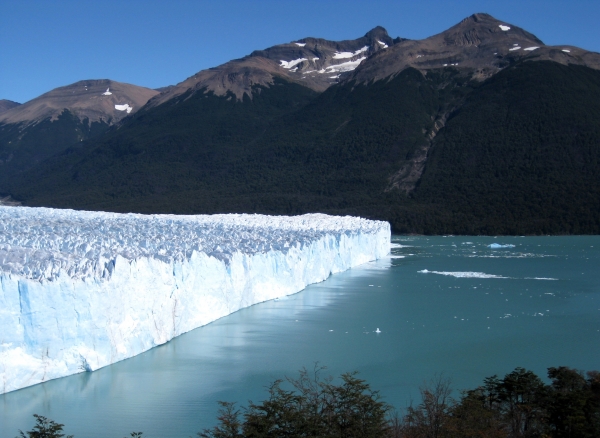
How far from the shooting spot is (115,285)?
1000cm

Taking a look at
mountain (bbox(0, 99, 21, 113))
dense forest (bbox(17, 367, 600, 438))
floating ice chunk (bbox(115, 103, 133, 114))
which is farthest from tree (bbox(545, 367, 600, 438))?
mountain (bbox(0, 99, 21, 113))

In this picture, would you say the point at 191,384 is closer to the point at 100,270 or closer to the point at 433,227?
the point at 100,270

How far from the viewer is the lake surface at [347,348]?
8656mm

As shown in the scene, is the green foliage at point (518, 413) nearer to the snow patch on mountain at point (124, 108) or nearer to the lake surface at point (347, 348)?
the lake surface at point (347, 348)

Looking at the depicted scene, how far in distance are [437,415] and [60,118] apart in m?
105

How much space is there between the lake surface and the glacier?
0.32 meters

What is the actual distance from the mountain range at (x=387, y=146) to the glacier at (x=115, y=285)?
29298 mm

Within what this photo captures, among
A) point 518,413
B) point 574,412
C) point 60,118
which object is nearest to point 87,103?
point 60,118

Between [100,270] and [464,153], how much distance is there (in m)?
46.5

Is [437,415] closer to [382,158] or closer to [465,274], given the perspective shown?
[465,274]

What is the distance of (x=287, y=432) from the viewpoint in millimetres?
5438

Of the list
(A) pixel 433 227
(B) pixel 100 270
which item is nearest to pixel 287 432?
(B) pixel 100 270

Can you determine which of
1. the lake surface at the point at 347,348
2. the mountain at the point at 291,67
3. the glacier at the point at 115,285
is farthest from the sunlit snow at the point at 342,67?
the glacier at the point at 115,285

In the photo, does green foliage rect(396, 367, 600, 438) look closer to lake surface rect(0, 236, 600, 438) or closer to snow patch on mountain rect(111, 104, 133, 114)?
lake surface rect(0, 236, 600, 438)
